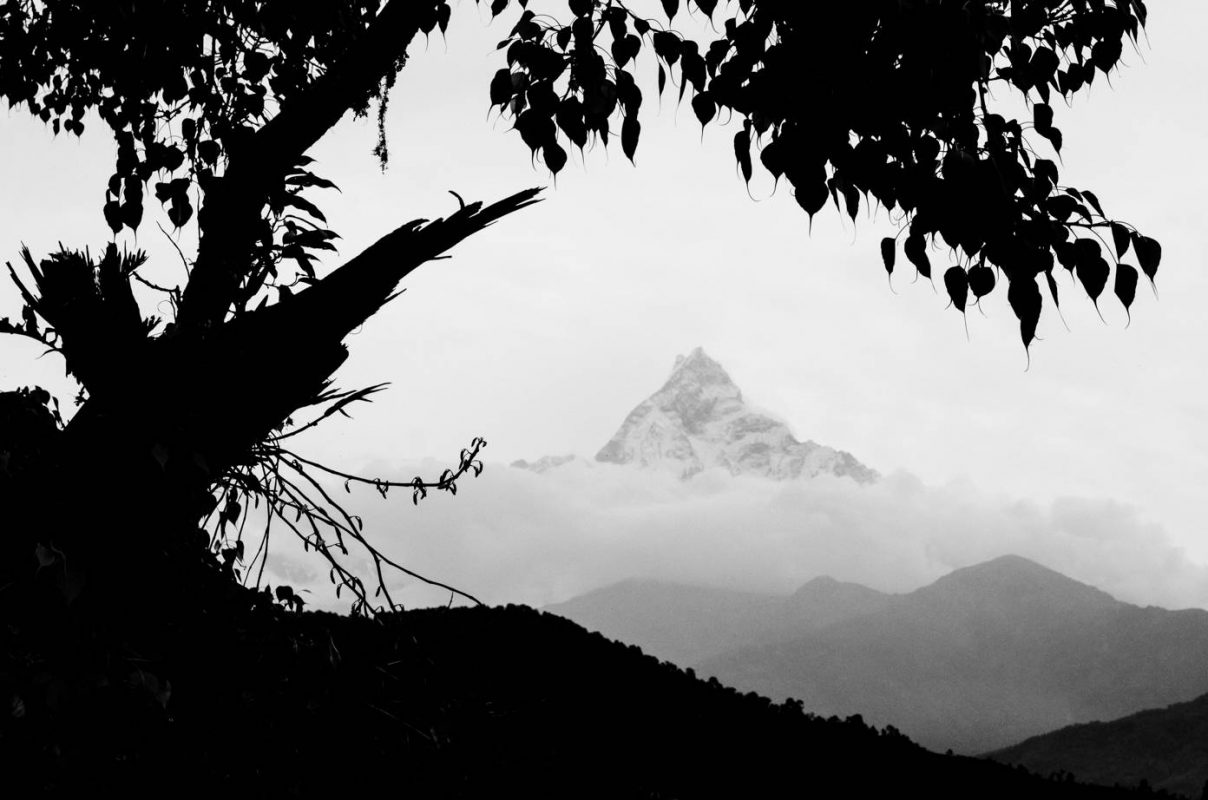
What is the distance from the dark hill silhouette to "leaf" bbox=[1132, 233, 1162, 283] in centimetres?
2649

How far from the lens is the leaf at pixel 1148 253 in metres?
3.15

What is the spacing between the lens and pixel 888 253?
345cm

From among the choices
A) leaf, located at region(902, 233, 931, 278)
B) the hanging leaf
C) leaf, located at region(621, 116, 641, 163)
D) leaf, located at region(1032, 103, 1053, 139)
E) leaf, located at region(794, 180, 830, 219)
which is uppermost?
the hanging leaf

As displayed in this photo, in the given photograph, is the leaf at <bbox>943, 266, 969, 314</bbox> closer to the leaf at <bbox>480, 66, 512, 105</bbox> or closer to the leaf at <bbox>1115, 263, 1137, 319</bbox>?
the leaf at <bbox>1115, 263, 1137, 319</bbox>

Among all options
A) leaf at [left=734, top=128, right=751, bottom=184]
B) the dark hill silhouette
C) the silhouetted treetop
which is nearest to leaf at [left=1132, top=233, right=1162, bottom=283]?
the silhouetted treetop

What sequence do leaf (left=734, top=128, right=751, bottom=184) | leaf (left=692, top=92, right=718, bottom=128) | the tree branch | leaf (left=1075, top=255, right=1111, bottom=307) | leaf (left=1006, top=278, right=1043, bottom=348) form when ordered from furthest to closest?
1. the tree branch
2. leaf (left=692, top=92, right=718, bottom=128)
3. leaf (left=734, top=128, right=751, bottom=184)
4. leaf (left=1075, top=255, right=1111, bottom=307)
5. leaf (left=1006, top=278, right=1043, bottom=348)

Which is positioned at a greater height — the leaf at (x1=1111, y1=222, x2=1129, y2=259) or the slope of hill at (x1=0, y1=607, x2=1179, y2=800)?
the leaf at (x1=1111, y1=222, x2=1129, y2=259)

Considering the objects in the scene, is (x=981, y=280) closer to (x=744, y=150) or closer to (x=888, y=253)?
(x=888, y=253)

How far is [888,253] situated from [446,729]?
303cm

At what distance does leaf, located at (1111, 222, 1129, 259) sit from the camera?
3.16 meters

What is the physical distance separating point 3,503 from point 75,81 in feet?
22.4

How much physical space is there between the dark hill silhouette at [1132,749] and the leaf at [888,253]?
1048 inches

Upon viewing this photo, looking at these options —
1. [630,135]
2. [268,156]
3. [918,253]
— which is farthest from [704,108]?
[268,156]

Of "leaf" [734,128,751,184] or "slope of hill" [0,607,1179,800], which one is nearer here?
"slope of hill" [0,607,1179,800]
